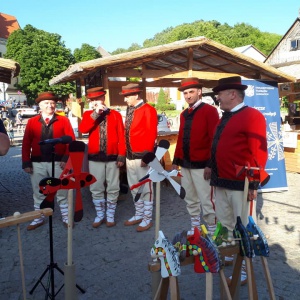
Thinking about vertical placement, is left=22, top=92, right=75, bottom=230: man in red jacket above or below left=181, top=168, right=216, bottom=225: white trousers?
above

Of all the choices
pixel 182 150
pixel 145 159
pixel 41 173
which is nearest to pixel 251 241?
pixel 145 159

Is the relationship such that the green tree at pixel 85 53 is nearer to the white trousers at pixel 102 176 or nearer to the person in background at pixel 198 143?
the white trousers at pixel 102 176

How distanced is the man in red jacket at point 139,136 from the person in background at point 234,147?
61.5 inches

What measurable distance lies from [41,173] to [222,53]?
4639 millimetres

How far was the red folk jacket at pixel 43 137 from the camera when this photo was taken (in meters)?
4.74

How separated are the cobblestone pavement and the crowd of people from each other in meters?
0.28

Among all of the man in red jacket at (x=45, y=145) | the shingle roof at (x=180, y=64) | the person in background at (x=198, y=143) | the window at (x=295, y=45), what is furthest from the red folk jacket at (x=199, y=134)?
the window at (x=295, y=45)

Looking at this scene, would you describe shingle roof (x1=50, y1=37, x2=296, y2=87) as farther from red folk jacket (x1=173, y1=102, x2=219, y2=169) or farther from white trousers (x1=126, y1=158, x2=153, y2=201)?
red folk jacket (x1=173, y1=102, x2=219, y2=169)

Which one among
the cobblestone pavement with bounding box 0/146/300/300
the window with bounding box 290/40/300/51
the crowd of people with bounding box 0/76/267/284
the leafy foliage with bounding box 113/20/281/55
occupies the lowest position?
the cobblestone pavement with bounding box 0/146/300/300

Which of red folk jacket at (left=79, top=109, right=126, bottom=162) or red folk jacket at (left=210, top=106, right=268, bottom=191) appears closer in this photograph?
red folk jacket at (left=210, top=106, right=268, bottom=191)

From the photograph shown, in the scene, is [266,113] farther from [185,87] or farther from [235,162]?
[235,162]

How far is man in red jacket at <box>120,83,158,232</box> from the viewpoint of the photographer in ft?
15.6

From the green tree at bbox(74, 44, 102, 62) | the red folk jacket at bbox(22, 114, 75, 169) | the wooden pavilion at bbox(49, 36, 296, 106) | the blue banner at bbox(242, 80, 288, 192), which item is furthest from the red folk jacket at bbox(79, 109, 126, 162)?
the green tree at bbox(74, 44, 102, 62)

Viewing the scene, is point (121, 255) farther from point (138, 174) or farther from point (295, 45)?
point (295, 45)
